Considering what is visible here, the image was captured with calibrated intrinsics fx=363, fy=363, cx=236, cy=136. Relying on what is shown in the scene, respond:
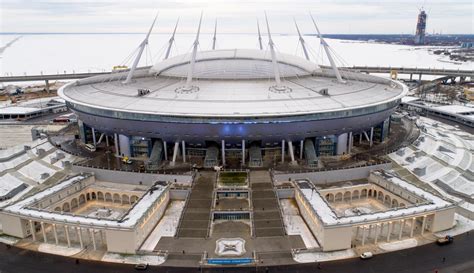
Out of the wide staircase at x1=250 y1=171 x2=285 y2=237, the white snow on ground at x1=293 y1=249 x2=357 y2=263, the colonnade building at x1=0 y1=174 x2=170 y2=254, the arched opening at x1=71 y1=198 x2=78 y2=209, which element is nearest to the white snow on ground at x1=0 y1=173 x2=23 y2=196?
the colonnade building at x1=0 y1=174 x2=170 y2=254

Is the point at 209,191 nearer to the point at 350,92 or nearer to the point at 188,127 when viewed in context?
the point at 188,127

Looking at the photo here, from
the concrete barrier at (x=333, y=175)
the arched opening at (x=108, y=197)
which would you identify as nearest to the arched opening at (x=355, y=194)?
the concrete barrier at (x=333, y=175)

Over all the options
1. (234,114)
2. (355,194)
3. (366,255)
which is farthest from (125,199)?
(355,194)

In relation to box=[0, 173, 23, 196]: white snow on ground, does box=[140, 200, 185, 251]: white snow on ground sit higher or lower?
lower

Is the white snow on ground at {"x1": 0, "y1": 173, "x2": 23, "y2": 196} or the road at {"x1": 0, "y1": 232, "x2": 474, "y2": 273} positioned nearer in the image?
the road at {"x1": 0, "y1": 232, "x2": 474, "y2": 273}

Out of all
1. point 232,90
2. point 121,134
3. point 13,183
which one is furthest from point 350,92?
point 13,183

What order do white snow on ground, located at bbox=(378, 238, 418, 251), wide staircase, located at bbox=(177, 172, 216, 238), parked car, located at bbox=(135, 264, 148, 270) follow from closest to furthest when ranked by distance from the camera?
parked car, located at bbox=(135, 264, 148, 270), white snow on ground, located at bbox=(378, 238, 418, 251), wide staircase, located at bbox=(177, 172, 216, 238)

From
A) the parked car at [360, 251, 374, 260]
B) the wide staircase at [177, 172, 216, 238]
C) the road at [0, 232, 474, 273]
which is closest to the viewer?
the road at [0, 232, 474, 273]

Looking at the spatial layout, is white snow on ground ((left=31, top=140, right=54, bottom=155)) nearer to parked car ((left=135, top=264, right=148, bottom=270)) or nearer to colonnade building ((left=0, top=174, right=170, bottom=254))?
colonnade building ((left=0, top=174, right=170, bottom=254))
